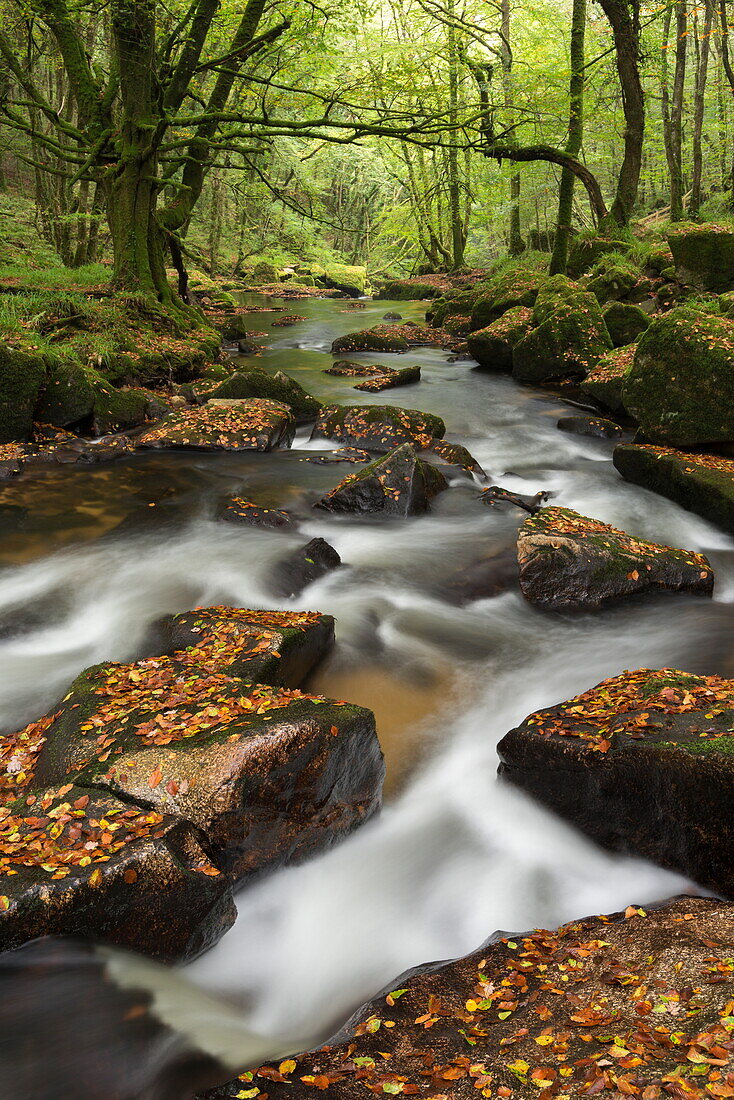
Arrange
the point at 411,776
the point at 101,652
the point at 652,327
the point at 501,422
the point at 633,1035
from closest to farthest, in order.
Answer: the point at 633,1035
the point at 411,776
the point at 101,652
the point at 652,327
the point at 501,422

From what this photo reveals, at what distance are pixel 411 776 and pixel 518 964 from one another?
1765 mm

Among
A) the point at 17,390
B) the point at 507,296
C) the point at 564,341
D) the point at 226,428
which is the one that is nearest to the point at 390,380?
the point at 564,341

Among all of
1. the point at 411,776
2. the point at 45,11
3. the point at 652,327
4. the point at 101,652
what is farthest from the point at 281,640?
the point at 45,11

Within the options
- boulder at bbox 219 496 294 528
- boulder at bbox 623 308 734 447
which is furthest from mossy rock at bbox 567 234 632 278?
boulder at bbox 219 496 294 528

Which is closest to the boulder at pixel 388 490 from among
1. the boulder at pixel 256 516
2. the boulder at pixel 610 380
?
the boulder at pixel 256 516

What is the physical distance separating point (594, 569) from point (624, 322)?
9.65 meters

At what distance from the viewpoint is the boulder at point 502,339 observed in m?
16.1

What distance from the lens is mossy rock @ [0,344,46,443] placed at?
937cm

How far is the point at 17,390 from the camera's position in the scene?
9461mm

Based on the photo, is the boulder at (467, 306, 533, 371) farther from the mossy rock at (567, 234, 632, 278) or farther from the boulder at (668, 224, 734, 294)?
the boulder at (668, 224, 734, 294)

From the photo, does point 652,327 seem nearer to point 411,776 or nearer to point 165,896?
point 411,776

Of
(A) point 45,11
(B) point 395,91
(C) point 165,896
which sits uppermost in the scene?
(A) point 45,11

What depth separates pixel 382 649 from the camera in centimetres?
591

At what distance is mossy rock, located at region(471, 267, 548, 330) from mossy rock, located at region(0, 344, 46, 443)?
1277cm
